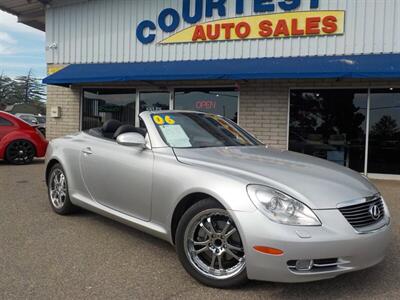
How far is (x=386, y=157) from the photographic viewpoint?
9977 mm

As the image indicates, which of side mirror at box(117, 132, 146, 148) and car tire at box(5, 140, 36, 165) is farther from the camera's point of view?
car tire at box(5, 140, 36, 165)

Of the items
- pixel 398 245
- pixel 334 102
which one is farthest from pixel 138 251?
pixel 334 102

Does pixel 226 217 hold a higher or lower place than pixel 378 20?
lower

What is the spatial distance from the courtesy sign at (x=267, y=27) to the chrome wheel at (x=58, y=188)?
6595 millimetres

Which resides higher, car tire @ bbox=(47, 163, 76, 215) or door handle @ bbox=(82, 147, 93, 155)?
door handle @ bbox=(82, 147, 93, 155)

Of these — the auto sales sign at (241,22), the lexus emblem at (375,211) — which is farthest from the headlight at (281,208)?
the auto sales sign at (241,22)

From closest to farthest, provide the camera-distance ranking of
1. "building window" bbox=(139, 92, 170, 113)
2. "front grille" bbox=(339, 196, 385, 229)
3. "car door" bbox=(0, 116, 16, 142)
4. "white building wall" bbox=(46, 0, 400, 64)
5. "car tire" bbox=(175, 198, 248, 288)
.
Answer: "front grille" bbox=(339, 196, 385, 229) → "car tire" bbox=(175, 198, 248, 288) → "white building wall" bbox=(46, 0, 400, 64) → "car door" bbox=(0, 116, 16, 142) → "building window" bbox=(139, 92, 170, 113)

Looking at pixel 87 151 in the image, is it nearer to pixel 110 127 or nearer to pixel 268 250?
pixel 110 127

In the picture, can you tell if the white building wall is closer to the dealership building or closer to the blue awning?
the dealership building

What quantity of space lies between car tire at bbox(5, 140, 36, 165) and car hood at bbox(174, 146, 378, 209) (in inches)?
337

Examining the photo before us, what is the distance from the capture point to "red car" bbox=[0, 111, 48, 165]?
11.2 meters

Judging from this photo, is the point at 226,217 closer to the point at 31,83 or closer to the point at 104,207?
the point at 104,207

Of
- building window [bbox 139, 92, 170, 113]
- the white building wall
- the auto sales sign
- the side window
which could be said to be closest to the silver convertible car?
the white building wall

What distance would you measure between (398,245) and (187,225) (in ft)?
8.30
